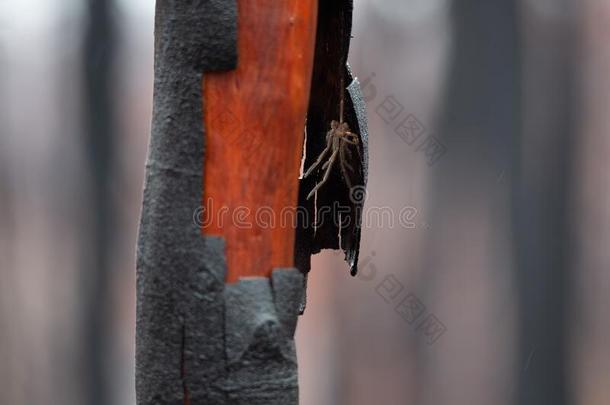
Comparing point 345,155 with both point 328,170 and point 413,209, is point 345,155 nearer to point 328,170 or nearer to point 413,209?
point 328,170

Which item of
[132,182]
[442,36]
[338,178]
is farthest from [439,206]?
[338,178]

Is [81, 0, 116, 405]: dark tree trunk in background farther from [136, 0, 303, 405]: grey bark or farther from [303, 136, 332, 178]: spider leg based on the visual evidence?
[136, 0, 303, 405]: grey bark

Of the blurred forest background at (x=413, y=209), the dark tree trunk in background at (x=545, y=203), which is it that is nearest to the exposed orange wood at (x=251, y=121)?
the blurred forest background at (x=413, y=209)

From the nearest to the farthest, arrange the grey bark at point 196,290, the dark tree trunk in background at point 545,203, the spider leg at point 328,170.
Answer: the grey bark at point 196,290 → the spider leg at point 328,170 → the dark tree trunk in background at point 545,203

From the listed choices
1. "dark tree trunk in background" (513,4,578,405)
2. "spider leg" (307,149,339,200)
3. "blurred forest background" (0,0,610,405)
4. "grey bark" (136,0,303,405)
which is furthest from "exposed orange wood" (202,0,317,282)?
"dark tree trunk in background" (513,4,578,405)

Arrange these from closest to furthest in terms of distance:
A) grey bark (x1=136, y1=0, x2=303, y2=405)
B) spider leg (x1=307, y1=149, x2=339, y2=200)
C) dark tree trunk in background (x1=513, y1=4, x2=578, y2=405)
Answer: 1. grey bark (x1=136, y1=0, x2=303, y2=405)
2. spider leg (x1=307, y1=149, x2=339, y2=200)
3. dark tree trunk in background (x1=513, y1=4, x2=578, y2=405)

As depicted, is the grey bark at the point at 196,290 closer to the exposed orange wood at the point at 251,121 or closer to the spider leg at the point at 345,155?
the exposed orange wood at the point at 251,121

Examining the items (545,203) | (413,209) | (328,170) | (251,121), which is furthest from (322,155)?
(545,203)
